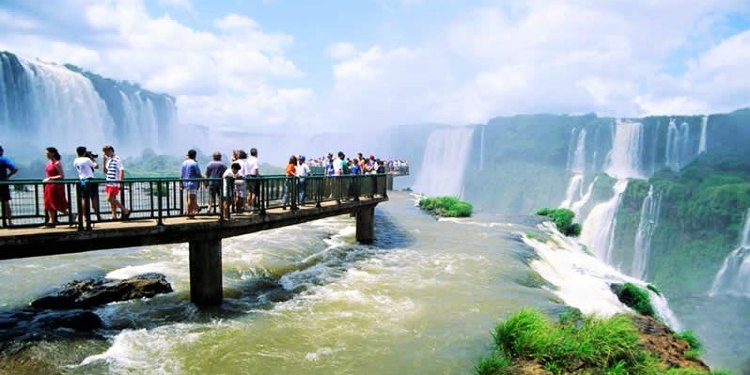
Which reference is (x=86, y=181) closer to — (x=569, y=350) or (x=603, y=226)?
(x=569, y=350)

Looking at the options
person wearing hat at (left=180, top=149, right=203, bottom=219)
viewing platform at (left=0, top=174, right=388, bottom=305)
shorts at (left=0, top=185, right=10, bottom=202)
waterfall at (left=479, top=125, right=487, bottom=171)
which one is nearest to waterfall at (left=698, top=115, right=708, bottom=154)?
waterfall at (left=479, top=125, right=487, bottom=171)

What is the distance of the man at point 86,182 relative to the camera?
27.2 ft

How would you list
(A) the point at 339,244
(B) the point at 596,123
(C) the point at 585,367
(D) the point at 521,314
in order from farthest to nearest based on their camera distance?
(B) the point at 596,123, (A) the point at 339,244, (D) the point at 521,314, (C) the point at 585,367

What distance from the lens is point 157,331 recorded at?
29.7 feet

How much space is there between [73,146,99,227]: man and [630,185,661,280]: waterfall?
53.7m

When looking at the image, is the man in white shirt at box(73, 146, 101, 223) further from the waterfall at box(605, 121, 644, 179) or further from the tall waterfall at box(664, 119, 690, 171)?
the tall waterfall at box(664, 119, 690, 171)

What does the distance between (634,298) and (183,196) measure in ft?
46.6

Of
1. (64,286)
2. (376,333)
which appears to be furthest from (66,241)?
(376,333)

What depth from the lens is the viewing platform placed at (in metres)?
8.11

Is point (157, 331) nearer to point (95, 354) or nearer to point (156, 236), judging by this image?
point (95, 354)

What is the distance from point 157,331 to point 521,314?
273 inches

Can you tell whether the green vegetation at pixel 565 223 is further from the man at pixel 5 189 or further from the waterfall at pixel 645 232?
the man at pixel 5 189

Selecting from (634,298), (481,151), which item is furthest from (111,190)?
(481,151)

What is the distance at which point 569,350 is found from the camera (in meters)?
8.08
